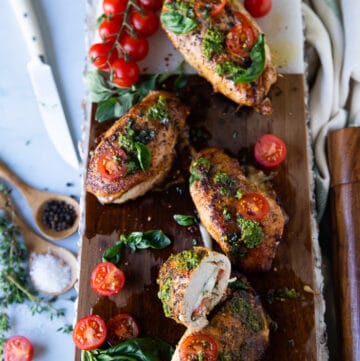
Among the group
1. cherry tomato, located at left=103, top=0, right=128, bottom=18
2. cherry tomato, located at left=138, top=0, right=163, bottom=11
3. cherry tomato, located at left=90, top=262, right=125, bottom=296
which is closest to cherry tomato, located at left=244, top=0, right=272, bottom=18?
cherry tomato, located at left=138, top=0, right=163, bottom=11

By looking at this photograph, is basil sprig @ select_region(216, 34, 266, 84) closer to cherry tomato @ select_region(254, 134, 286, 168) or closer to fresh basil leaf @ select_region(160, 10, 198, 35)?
fresh basil leaf @ select_region(160, 10, 198, 35)

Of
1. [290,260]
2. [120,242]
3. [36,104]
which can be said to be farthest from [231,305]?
[36,104]

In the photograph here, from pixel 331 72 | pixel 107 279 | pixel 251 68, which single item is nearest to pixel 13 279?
pixel 107 279

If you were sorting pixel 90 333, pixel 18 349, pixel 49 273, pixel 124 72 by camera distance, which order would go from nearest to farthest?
pixel 90 333 → pixel 124 72 → pixel 18 349 → pixel 49 273

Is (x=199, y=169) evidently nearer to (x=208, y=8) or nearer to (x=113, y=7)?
(x=208, y=8)

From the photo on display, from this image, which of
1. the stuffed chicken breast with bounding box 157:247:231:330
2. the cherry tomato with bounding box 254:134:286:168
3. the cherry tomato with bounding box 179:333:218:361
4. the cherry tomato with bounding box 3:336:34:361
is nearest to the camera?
the cherry tomato with bounding box 179:333:218:361

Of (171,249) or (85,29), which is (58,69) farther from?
(171,249)
